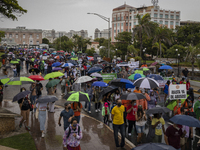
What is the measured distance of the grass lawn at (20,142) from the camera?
779cm

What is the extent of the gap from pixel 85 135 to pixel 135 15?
92.9m

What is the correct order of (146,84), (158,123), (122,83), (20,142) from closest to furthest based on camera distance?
1. (158,123)
2. (20,142)
3. (146,84)
4. (122,83)

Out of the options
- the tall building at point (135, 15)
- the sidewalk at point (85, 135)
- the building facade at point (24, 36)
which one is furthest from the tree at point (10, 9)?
the building facade at point (24, 36)

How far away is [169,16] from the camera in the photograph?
95312mm

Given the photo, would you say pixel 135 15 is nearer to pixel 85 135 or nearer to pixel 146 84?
pixel 146 84

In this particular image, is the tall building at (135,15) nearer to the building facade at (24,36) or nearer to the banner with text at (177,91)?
the building facade at (24,36)

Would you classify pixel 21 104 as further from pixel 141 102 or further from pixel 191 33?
pixel 191 33

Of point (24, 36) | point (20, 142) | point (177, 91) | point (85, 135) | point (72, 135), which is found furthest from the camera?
point (24, 36)

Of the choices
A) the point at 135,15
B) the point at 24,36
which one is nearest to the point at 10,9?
the point at 135,15

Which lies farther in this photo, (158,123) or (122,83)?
(122,83)

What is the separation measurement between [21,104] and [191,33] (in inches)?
2225

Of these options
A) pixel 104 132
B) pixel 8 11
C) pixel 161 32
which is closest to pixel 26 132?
pixel 104 132

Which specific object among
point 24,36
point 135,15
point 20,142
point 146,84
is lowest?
point 20,142

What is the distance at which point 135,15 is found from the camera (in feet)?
316
